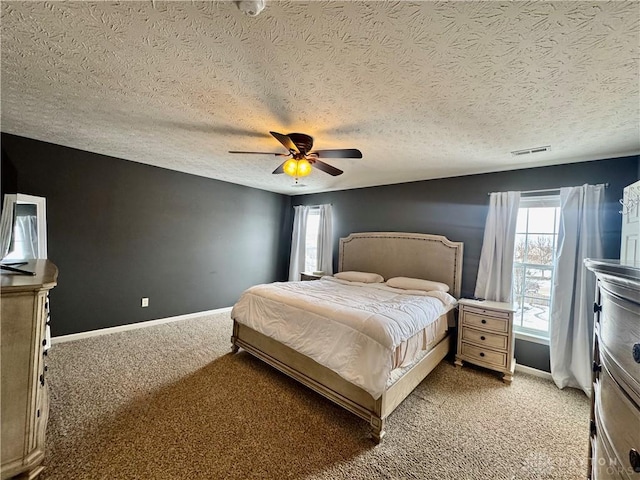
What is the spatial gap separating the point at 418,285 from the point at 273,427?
2422 millimetres

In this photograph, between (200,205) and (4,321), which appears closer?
(4,321)

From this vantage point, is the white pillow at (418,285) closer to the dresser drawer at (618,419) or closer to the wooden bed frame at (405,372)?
the wooden bed frame at (405,372)

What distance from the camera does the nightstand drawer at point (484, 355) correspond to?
9.25ft

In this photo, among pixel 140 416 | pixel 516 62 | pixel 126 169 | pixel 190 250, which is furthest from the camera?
pixel 190 250

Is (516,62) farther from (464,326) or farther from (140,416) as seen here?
(140,416)

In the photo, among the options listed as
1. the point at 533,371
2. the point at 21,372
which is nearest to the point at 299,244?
the point at 533,371

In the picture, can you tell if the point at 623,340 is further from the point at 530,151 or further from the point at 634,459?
the point at 530,151

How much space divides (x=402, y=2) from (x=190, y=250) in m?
4.40

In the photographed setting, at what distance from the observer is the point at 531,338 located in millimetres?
3066

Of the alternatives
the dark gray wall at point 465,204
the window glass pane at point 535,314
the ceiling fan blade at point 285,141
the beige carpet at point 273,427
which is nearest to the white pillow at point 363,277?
the dark gray wall at point 465,204

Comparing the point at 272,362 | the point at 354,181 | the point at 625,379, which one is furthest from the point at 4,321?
the point at 354,181

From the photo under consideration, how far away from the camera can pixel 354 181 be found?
14.5ft

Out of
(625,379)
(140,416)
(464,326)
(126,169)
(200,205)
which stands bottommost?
(140,416)

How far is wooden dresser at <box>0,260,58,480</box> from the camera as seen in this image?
4.08ft
